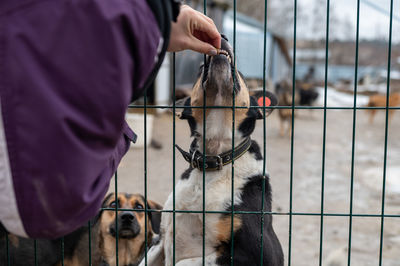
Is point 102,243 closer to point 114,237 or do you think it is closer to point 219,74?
point 114,237

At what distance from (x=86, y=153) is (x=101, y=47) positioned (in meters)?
0.21

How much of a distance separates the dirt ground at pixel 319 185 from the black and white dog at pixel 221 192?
0.55 m

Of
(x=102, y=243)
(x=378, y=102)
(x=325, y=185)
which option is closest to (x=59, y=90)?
(x=102, y=243)

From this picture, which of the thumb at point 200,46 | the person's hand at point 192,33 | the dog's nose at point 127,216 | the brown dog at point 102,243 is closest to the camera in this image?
the person's hand at point 192,33

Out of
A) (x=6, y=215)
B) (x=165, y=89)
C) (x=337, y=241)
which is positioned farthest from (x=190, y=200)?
(x=165, y=89)

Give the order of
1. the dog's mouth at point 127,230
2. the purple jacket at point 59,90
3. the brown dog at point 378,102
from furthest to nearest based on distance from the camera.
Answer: the brown dog at point 378,102 → the dog's mouth at point 127,230 → the purple jacket at point 59,90

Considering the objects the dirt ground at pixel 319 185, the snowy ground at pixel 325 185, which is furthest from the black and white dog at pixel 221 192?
the dirt ground at pixel 319 185

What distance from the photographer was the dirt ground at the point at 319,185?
4.58 metres

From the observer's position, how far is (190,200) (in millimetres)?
2736

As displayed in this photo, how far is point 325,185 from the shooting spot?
24.1 ft

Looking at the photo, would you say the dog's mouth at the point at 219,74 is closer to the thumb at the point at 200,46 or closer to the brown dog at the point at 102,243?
the thumb at the point at 200,46

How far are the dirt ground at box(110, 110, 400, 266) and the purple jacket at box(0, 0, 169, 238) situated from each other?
1.29 meters

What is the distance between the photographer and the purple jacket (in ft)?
2.77

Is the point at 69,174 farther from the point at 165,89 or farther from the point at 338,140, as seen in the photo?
the point at 165,89
